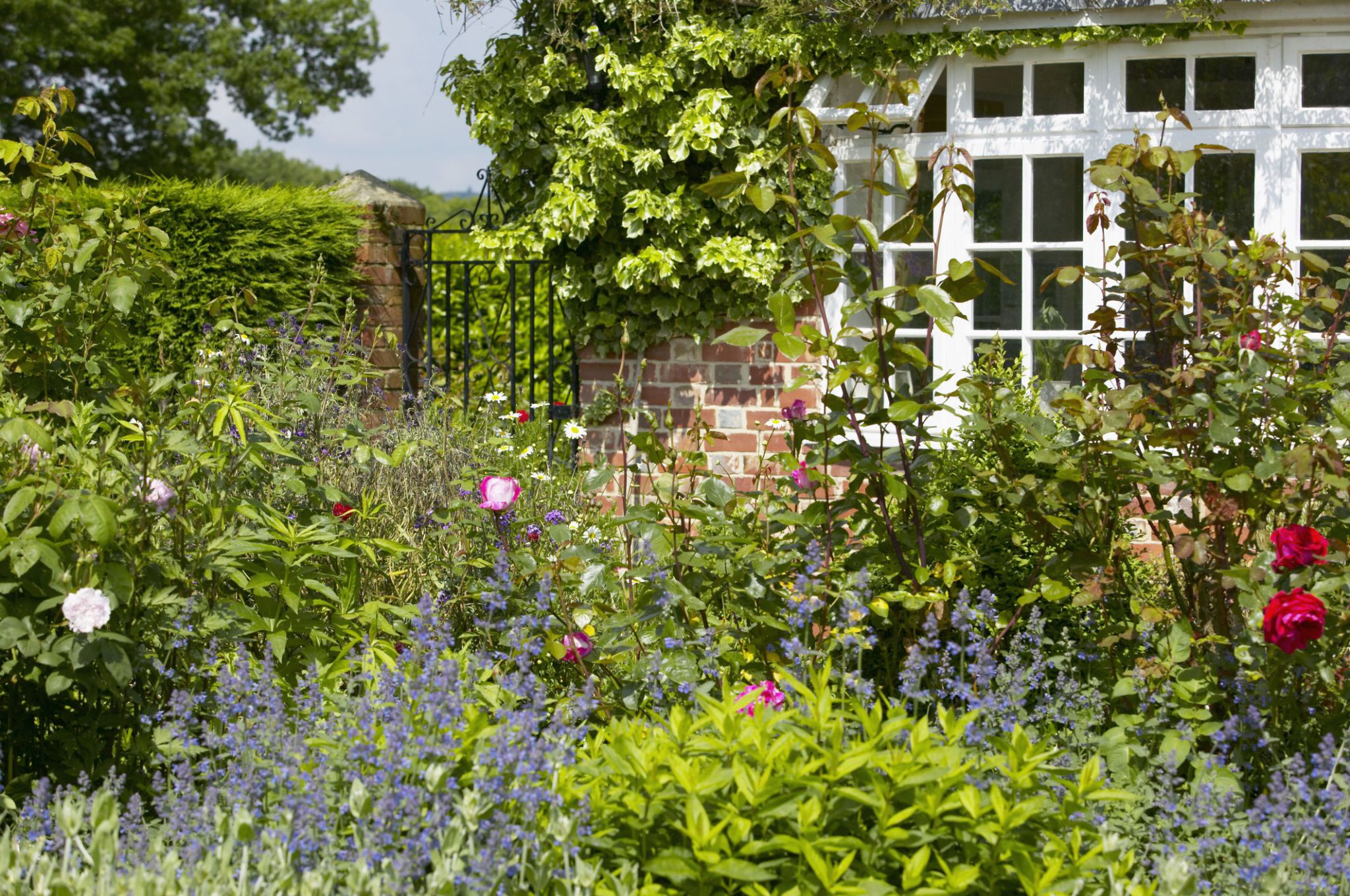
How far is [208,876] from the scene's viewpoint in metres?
1.80

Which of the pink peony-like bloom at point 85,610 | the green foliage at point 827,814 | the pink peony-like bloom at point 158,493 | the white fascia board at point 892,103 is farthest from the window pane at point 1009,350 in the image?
the pink peony-like bloom at point 85,610

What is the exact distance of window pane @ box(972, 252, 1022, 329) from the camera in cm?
534

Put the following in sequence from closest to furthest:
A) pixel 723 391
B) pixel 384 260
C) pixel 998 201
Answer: pixel 998 201 < pixel 723 391 < pixel 384 260

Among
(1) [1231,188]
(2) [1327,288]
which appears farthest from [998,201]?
(2) [1327,288]

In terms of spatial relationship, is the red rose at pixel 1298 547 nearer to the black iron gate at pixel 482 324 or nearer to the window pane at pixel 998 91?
the window pane at pixel 998 91

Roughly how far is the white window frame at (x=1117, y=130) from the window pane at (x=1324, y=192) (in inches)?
2.2

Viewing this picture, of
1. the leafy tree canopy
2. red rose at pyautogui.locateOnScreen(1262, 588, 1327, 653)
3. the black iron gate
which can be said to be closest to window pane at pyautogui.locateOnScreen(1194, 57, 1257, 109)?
the black iron gate

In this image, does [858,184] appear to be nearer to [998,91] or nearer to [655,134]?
[998,91]

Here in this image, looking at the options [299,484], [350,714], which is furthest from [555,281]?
→ [350,714]

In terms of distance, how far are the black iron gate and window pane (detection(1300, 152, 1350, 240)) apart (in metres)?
3.30

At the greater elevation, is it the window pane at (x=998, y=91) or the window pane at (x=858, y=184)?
the window pane at (x=998, y=91)

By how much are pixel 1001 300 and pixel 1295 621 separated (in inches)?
128

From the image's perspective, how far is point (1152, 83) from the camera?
5.16 meters

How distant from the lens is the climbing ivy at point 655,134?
5.20 m
